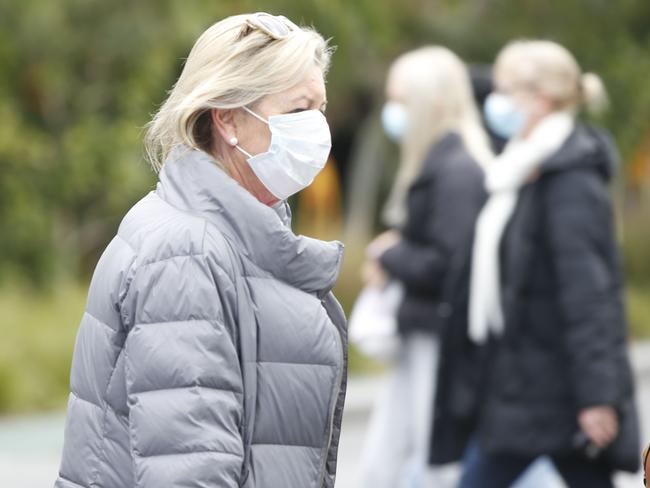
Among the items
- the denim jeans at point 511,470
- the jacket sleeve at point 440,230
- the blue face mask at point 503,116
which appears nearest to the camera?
the denim jeans at point 511,470

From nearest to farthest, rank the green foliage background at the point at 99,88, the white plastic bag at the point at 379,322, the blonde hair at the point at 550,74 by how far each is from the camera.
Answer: the blonde hair at the point at 550,74 < the white plastic bag at the point at 379,322 < the green foliage background at the point at 99,88

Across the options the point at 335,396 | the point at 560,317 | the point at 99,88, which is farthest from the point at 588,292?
the point at 99,88

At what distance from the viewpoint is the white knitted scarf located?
5.52m

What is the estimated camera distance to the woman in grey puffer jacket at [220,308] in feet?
9.30

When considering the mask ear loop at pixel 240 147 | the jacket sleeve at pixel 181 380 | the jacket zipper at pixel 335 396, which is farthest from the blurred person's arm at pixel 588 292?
the jacket sleeve at pixel 181 380

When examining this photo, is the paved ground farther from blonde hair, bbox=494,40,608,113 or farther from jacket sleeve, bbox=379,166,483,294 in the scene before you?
blonde hair, bbox=494,40,608,113

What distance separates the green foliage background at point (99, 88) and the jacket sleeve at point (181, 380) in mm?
8632

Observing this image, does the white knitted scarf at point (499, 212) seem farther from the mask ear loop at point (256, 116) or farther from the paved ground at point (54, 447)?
the mask ear loop at point (256, 116)

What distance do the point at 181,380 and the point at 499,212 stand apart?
9.72 ft

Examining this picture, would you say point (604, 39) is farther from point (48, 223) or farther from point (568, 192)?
point (568, 192)

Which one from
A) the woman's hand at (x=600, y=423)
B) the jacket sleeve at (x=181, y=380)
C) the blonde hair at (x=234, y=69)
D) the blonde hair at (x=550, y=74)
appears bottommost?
the woman's hand at (x=600, y=423)

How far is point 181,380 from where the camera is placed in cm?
283

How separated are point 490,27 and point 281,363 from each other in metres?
17.8

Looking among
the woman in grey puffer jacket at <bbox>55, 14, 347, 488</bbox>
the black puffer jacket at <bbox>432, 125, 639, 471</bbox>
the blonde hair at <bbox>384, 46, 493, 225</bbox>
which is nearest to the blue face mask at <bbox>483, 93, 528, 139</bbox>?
the blonde hair at <bbox>384, 46, 493, 225</bbox>
